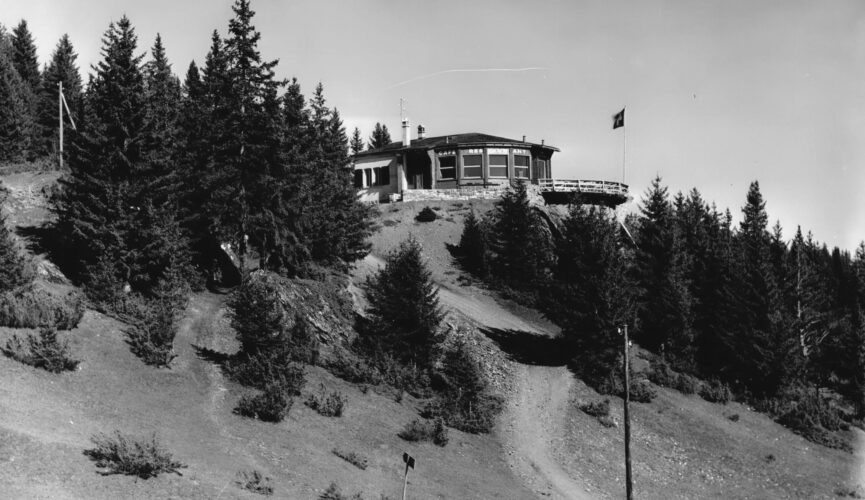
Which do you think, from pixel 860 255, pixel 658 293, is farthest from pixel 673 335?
pixel 860 255

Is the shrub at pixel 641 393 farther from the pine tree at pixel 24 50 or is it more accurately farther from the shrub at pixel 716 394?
the pine tree at pixel 24 50

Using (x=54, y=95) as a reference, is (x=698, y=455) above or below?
below

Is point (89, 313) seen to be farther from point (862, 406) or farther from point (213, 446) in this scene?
point (862, 406)

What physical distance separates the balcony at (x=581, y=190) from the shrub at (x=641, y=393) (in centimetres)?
3236

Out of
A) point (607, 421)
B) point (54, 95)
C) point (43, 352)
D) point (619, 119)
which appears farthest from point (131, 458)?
point (54, 95)

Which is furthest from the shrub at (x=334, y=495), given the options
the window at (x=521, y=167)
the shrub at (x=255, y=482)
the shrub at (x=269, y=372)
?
the window at (x=521, y=167)

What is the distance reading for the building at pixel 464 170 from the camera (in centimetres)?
6862

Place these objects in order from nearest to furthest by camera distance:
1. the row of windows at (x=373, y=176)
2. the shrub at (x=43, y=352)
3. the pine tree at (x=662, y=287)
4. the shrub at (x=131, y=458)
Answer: the shrub at (x=131, y=458) → the shrub at (x=43, y=352) → the pine tree at (x=662, y=287) → the row of windows at (x=373, y=176)

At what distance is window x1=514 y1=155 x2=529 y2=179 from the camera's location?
2729 inches

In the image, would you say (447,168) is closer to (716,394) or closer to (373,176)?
(373,176)

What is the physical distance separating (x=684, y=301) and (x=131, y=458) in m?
37.9

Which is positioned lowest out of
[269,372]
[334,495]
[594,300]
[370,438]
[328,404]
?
[370,438]

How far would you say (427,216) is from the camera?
217 feet

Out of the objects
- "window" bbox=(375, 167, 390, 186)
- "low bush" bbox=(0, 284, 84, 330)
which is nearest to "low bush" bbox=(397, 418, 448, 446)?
"low bush" bbox=(0, 284, 84, 330)
